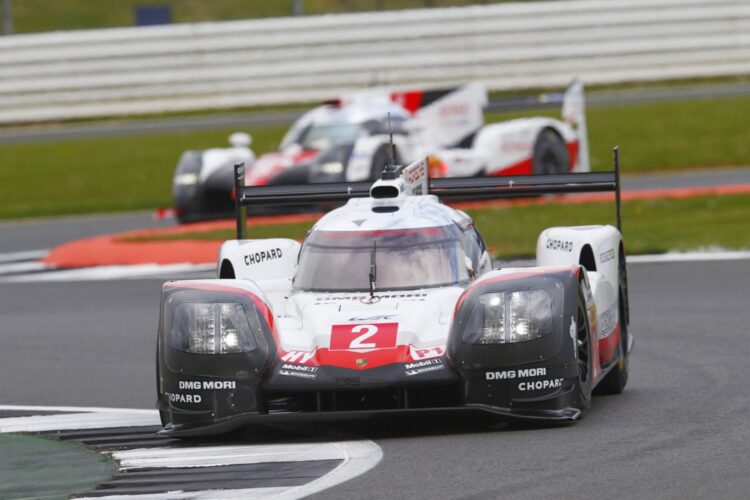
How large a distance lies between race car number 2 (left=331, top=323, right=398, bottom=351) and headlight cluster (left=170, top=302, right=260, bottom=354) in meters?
0.41

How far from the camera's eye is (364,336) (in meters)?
8.55

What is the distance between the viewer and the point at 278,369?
27.8ft

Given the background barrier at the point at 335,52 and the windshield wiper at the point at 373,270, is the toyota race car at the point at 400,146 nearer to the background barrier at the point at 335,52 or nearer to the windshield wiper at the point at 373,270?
the background barrier at the point at 335,52

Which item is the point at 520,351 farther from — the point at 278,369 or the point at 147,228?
the point at 147,228

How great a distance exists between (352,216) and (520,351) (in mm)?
1825

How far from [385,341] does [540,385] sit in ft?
2.61

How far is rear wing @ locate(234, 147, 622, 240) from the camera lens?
10.9 m

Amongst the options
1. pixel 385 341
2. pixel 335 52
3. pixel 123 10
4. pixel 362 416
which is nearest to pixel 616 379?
pixel 385 341

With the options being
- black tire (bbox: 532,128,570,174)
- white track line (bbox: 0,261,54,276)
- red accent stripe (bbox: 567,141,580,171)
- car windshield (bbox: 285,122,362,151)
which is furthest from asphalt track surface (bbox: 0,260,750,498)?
red accent stripe (bbox: 567,141,580,171)

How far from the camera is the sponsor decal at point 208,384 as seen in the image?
848cm

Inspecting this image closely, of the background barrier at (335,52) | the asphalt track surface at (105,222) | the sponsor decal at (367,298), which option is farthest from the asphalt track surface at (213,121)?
the sponsor decal at (367,298)

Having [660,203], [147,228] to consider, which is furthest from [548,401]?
[147,228]

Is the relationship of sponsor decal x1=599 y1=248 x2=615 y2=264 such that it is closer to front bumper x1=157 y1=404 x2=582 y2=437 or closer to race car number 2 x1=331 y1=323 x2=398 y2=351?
front bumper x1=157 y1=404 x2=582 y2=437

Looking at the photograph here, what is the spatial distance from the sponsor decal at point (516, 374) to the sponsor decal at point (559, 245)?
6.06 ft
